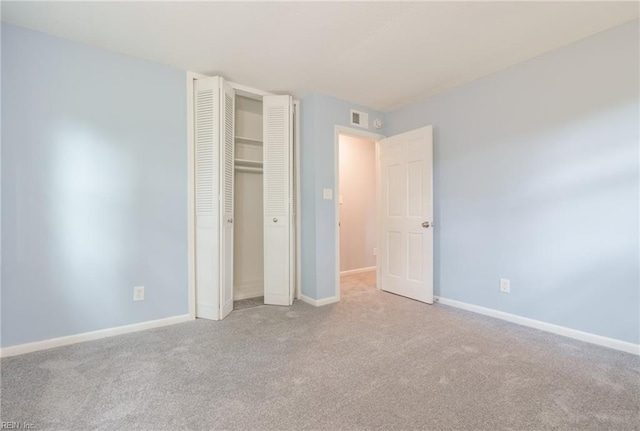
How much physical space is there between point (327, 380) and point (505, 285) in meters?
2.01

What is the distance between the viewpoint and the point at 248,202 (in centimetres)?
350

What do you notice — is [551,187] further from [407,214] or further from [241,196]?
[241,196]

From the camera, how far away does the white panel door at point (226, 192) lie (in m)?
2.70

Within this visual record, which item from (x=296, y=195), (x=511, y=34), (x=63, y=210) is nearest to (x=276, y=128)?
(x=296, y=195)

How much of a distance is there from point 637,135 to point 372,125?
237 centimetres

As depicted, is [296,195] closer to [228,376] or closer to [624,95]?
[228,376]

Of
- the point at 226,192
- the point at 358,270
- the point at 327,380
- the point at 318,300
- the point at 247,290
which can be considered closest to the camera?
the point at 327,380

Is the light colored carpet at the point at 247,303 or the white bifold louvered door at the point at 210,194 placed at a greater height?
the white bifold louvered door at the point at 210,194

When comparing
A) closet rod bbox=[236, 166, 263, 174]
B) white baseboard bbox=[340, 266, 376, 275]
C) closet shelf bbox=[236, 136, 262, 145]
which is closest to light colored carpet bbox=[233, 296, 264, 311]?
closet rod bbox=[236, 166, 263, 174]

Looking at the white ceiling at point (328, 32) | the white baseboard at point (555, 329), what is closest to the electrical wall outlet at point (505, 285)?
the white baseboard at point (555, 329)

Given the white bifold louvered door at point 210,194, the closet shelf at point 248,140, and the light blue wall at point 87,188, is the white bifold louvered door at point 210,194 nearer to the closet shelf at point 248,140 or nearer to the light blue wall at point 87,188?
the light blue wall at point 87,188

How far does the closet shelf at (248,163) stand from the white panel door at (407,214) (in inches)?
62.9

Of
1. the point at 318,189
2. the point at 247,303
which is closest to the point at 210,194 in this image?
the point at 318,189

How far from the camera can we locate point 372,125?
366cm
